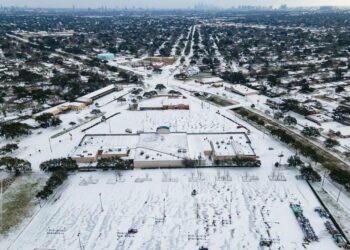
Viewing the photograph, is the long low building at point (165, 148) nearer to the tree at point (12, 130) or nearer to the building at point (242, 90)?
the tree at point (12, 130)

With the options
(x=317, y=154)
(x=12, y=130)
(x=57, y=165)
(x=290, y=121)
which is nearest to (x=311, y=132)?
(x=290, y=121)

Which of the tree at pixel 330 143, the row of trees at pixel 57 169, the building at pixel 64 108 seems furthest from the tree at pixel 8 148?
the tree at pixel 330 143

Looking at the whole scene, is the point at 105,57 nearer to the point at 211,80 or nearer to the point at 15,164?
the point at 211,80

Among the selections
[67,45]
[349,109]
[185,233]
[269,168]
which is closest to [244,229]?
[185,233]

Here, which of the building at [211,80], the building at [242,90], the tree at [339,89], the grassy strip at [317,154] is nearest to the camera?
the grassy strip at [317,154]

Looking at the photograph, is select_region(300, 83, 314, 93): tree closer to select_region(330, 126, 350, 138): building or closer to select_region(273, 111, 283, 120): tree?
select_region(273, 111, 283, 120): tree

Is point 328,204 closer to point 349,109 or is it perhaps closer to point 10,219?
point 349,109
